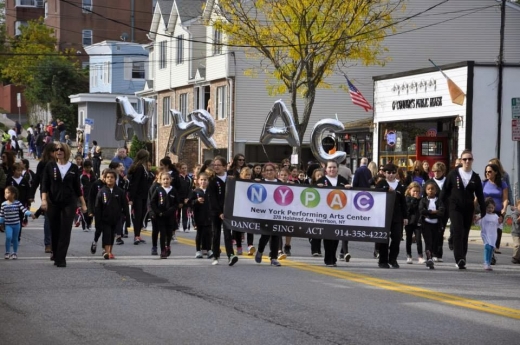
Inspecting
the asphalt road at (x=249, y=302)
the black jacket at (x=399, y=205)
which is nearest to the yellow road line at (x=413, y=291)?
the asphalt road at (x=249, y=302)

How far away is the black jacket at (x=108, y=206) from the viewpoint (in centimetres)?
1778

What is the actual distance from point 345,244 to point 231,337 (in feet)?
28.4

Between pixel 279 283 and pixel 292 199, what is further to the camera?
pixel 292 199

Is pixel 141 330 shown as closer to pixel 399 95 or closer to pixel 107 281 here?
pixel 107 281

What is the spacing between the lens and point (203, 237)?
59.3 feet

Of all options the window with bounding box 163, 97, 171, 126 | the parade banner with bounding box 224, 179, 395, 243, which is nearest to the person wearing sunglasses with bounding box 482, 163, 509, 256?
the parade banner with bounding box 224, 179, 395, 243

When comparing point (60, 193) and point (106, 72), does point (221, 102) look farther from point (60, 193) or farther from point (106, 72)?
point (60, 193)

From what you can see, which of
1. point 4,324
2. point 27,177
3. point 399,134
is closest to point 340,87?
point 399,134

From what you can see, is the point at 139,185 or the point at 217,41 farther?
the point at 217,41

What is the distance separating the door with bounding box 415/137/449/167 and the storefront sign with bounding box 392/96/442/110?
1230 millimetres

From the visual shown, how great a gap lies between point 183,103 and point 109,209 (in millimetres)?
40159

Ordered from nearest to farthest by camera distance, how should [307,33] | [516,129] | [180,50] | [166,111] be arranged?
1. [516,129]
2. [307,33]
3. [180,50]
4. [166,111]

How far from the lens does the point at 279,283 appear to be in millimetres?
14008

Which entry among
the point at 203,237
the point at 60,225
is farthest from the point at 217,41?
the point at 60,225
